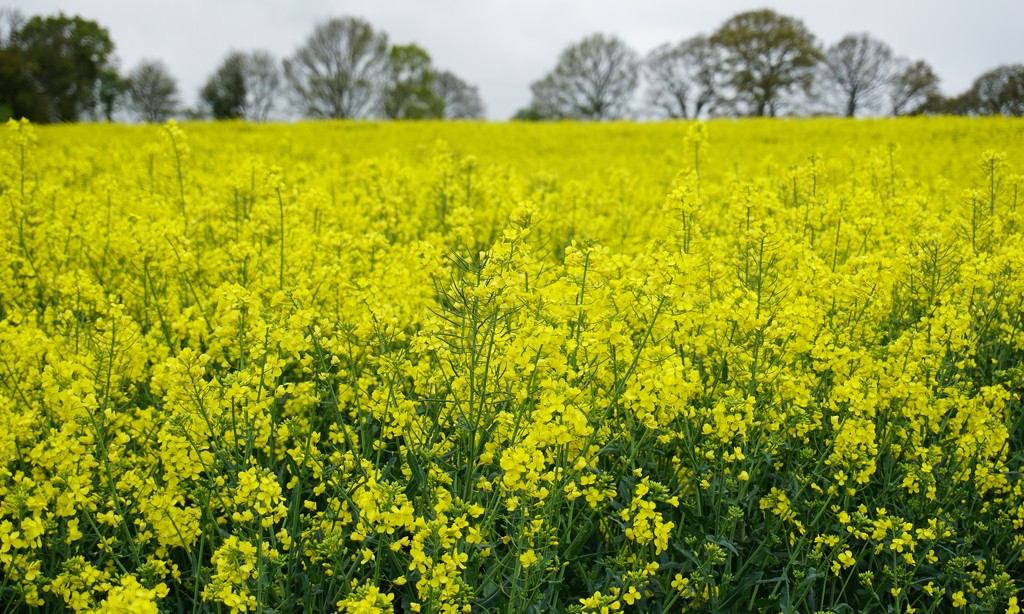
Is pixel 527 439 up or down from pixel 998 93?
down

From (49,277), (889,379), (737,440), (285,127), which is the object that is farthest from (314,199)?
(285,127)

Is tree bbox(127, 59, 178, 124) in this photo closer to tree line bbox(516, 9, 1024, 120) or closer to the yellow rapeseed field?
tree line bbox(516, 9, 1024, 120)

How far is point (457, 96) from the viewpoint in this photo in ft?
216

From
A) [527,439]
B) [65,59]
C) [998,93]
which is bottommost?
[527,439]

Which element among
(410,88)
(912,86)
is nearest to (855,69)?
(912,86)

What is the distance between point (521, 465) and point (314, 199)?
355cm

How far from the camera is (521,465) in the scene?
82.5 inches

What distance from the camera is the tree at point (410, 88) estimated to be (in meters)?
52.8

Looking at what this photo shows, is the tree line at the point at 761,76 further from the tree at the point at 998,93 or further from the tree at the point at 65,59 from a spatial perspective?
the tree at the point at 65,59

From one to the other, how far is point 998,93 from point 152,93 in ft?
174

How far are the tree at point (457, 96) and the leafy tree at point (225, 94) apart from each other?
1755 cm

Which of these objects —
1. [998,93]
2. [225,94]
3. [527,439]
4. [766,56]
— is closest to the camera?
[527,439]

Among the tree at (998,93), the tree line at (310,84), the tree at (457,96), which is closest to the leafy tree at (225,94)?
the tree line at (310,84)

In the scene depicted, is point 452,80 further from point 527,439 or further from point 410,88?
point 527,439
